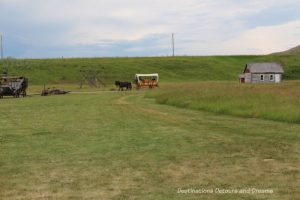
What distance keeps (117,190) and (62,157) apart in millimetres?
3575

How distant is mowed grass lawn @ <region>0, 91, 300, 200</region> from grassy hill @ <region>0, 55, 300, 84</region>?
78.9 meters

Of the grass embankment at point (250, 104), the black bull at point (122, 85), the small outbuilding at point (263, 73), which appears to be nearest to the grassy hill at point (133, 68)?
the small outbuilding at point (263, 73)

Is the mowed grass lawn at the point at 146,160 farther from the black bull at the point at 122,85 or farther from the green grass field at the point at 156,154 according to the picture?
the black bull at the point at 122,85

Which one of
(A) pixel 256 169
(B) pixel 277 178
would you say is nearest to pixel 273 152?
(A) pixel 256 169

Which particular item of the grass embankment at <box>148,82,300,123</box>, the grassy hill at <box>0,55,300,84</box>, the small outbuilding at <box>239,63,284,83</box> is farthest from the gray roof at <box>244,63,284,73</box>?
the grass embankment at <box>148,82,300,123</box>

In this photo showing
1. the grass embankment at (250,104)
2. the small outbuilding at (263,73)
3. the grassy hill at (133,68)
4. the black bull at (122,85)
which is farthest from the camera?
the grassy hill at (133,68)

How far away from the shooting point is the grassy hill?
10075 cm

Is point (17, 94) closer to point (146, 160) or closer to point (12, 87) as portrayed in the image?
point (12, 87)

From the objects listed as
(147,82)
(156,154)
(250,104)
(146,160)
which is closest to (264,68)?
(147,82)

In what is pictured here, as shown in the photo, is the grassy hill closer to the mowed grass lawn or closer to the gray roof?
the gray roof

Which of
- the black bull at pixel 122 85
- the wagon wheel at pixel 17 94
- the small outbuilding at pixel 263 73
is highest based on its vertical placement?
the small outbuilding at pixel 263 73

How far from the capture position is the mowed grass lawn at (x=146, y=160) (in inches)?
339

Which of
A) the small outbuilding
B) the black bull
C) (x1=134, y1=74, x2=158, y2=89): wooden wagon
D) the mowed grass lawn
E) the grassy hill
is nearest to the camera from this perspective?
the mowed grass lawn

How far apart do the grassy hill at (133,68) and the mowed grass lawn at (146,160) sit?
78.9 metres
